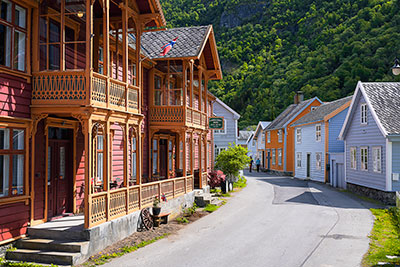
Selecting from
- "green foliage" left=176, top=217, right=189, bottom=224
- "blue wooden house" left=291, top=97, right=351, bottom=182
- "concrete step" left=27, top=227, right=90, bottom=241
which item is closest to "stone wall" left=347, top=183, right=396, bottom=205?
"blue wooden house" left=291, top=97, right=351, bottom=182

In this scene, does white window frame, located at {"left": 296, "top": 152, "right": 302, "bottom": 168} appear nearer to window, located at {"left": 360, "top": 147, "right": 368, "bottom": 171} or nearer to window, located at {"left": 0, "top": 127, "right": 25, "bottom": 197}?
window, located at {"left": 360, "top": 147, "right": 368, "bottom": 171}

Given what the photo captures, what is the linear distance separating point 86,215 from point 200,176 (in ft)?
38.8

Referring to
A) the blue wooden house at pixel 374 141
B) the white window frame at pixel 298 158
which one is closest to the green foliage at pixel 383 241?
the blue wooden house at pixel 374 141

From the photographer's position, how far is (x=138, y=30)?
15.1 m

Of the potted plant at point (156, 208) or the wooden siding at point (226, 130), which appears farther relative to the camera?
the wooden siding at point (226, 130)

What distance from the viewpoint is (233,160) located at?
28531 mm

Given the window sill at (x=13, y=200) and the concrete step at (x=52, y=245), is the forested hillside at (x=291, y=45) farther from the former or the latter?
the window sill at (x=13, y=200)

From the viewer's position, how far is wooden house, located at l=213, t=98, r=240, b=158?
1550 inches

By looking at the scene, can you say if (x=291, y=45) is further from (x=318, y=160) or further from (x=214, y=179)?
(x=214, y=179)

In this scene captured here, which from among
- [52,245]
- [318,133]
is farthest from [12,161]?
[318,133]

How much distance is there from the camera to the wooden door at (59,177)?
493 inches

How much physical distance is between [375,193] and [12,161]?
1951cm

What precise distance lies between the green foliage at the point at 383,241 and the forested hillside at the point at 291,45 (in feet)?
156

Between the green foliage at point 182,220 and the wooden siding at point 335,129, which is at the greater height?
the wooden siding at point 335,129
